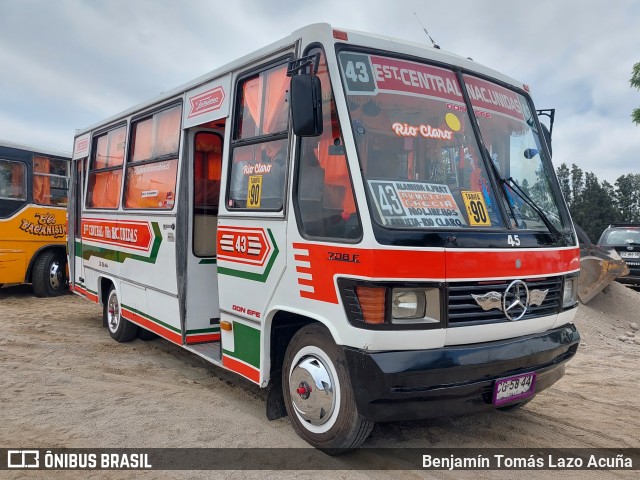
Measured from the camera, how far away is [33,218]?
10.5 m

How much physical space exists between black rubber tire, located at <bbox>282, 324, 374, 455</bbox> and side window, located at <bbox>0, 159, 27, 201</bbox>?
29.3ft

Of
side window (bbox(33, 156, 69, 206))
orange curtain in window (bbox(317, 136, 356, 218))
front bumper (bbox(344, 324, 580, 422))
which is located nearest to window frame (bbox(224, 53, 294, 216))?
orange curtain in window (bbox(317, 136, 356, 218))

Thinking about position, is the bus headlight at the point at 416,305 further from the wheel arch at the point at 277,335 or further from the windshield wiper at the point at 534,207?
the windshield wiper at the point at 534,207

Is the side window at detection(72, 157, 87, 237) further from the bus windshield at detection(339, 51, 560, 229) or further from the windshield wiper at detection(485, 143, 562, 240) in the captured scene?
the windshield wiper at detection(485, 143, 562, 240)

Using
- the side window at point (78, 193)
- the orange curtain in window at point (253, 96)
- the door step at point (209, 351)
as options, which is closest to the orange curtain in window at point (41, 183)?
the side window at point (78, 193)

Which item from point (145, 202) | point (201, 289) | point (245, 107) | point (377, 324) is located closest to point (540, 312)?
point (377, 324)

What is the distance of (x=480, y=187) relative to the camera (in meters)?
3.66

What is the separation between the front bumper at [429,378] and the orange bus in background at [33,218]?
368 inches

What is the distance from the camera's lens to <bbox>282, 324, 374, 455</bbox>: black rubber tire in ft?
10.9

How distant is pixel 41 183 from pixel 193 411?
27.5 feet

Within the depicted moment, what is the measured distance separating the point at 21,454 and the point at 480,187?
3713 mm

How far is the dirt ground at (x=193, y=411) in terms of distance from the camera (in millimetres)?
3824

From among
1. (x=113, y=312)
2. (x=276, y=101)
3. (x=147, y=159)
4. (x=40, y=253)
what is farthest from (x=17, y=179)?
(x=276, y=101)

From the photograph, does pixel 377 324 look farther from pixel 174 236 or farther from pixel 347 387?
pixel 174 236
